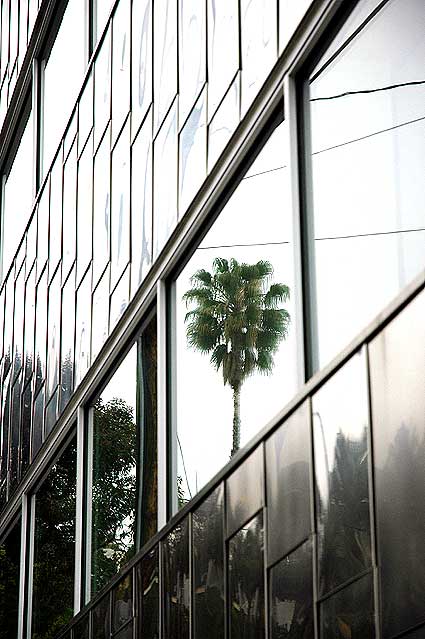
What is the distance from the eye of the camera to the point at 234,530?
8.45 m

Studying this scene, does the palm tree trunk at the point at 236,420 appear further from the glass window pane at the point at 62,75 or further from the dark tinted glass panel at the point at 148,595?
the glass window pane at the point at 62,75

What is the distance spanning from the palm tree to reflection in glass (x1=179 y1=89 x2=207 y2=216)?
2.38 ft

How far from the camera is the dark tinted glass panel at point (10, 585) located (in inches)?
754

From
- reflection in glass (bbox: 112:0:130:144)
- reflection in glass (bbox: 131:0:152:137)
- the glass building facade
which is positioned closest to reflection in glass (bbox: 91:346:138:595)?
the glass building facade

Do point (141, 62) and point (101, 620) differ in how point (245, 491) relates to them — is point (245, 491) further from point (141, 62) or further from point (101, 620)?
point (141, 62)

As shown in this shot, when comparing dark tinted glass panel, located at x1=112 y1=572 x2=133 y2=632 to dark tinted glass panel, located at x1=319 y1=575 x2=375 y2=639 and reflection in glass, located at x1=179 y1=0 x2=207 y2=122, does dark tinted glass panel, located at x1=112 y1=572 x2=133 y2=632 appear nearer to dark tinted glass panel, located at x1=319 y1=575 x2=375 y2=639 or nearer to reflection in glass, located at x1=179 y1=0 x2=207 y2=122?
reflection in glass, located at x1=179 y1=0 x2=207 y2=122

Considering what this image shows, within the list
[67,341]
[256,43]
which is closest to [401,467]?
[256,43]

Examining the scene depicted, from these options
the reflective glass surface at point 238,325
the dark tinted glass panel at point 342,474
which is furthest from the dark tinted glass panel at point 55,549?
the dark tinted glass panel at point 342,474

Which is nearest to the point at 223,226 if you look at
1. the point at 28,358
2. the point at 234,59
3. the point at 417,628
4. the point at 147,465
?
the point at 234,59

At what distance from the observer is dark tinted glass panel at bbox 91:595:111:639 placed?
482 inches

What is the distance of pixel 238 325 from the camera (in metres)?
9.65

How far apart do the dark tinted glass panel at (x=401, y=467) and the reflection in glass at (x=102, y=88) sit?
368 inches

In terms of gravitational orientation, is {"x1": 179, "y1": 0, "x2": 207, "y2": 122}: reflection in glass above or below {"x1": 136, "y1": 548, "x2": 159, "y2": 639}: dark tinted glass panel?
above

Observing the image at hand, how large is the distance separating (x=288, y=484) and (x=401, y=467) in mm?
1551
